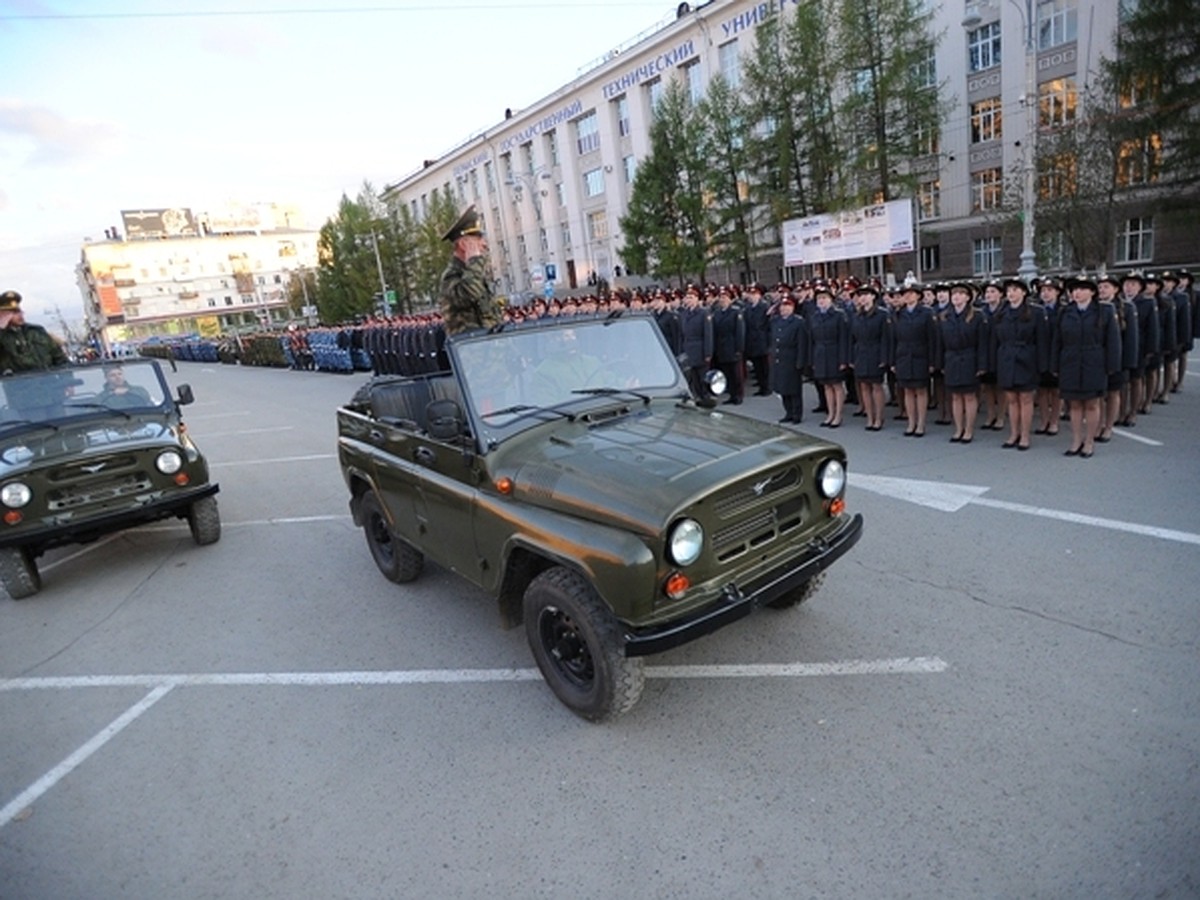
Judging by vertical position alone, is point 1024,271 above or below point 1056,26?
below

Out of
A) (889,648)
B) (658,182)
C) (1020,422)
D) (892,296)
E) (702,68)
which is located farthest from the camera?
(702,68)

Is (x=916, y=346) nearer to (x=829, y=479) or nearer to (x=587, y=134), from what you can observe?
(x=829, y=479)

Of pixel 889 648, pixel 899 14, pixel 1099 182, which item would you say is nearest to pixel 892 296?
pixel 889 648

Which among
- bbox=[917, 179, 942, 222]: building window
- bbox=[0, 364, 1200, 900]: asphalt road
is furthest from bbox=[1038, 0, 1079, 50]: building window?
bbox=[0, 364, 1200, 900]: asphalt road

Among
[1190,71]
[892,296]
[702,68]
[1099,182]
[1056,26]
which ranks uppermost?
[702,68]

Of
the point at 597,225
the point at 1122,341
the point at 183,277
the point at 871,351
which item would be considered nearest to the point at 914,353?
the point at 871,351

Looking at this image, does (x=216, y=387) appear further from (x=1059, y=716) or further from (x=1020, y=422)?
(x=1059, y=716)

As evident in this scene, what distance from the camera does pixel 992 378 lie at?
863 cm

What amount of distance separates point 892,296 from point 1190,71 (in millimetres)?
25138

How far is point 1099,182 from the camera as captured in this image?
25.1 m

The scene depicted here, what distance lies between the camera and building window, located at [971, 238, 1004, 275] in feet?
104

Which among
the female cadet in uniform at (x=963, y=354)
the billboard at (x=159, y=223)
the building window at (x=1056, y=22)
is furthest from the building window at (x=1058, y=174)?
the billboard at (x=159, y=223)

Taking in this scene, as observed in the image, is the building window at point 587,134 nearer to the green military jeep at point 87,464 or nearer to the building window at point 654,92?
the building window at point 654,92

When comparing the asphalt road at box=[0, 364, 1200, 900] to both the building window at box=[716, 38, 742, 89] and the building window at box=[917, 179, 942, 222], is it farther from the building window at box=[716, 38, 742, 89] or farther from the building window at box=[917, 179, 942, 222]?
the building window at box=[716, 38, 742, 89]
